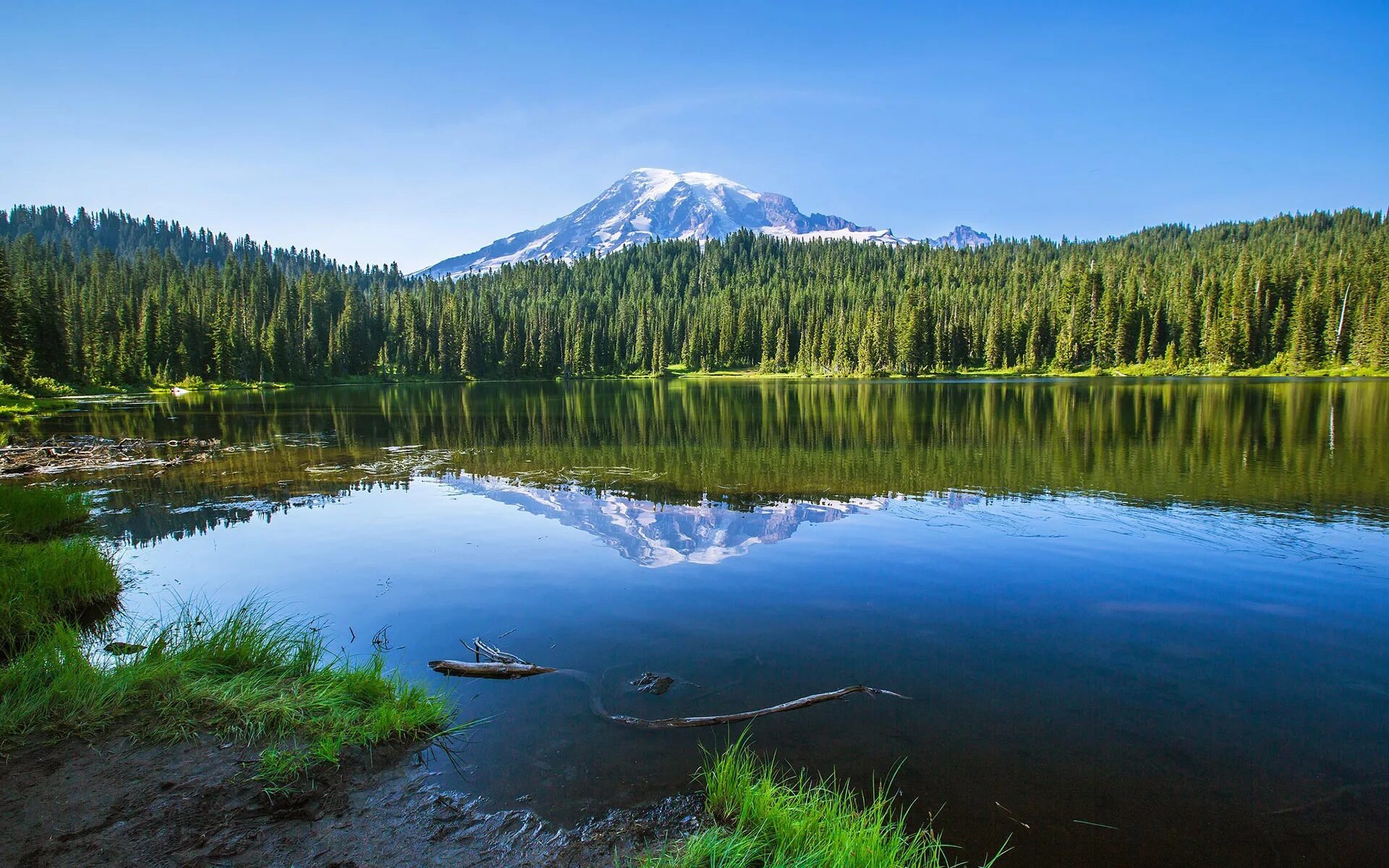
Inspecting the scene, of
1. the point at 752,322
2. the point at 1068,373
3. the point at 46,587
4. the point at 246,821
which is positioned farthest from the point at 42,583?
the point at 752,322

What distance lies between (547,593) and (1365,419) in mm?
44967

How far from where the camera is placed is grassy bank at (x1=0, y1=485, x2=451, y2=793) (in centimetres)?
616

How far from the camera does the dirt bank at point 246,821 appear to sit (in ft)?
15.6

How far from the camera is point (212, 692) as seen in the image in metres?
6.85

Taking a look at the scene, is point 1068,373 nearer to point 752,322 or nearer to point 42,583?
point 752,322

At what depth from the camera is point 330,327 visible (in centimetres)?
13338

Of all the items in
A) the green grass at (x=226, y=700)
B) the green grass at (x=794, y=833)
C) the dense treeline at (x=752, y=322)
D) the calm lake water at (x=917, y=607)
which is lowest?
the calm lake water at (x=917, y=607)

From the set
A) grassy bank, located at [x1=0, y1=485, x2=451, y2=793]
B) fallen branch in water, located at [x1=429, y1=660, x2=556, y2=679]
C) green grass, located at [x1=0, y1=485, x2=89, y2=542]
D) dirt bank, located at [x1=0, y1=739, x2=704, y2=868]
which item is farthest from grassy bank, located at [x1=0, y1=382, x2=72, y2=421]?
dirt bank, located at [x1=0, y1=739, x2=704, y2=868]

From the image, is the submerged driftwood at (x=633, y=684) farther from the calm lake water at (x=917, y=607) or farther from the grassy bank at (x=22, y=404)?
the grassy bank at (x=22, y=404)

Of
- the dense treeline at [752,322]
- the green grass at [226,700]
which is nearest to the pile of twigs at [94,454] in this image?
the green grass at [226,700]

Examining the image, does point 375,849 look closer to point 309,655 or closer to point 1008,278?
point 309,655

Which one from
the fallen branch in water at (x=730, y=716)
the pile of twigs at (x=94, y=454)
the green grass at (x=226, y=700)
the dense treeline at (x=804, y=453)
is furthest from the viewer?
the pile of twigs at (x=94, y=454)

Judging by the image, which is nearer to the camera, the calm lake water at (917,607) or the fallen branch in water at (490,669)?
the calm lake water at (917,607)

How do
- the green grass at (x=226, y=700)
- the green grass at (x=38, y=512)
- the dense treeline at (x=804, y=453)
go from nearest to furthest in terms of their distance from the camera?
the green grass at (x=226, y=700)
the green grass at (x=38, y=512)
the dense treeline at (x=804, y=453)
